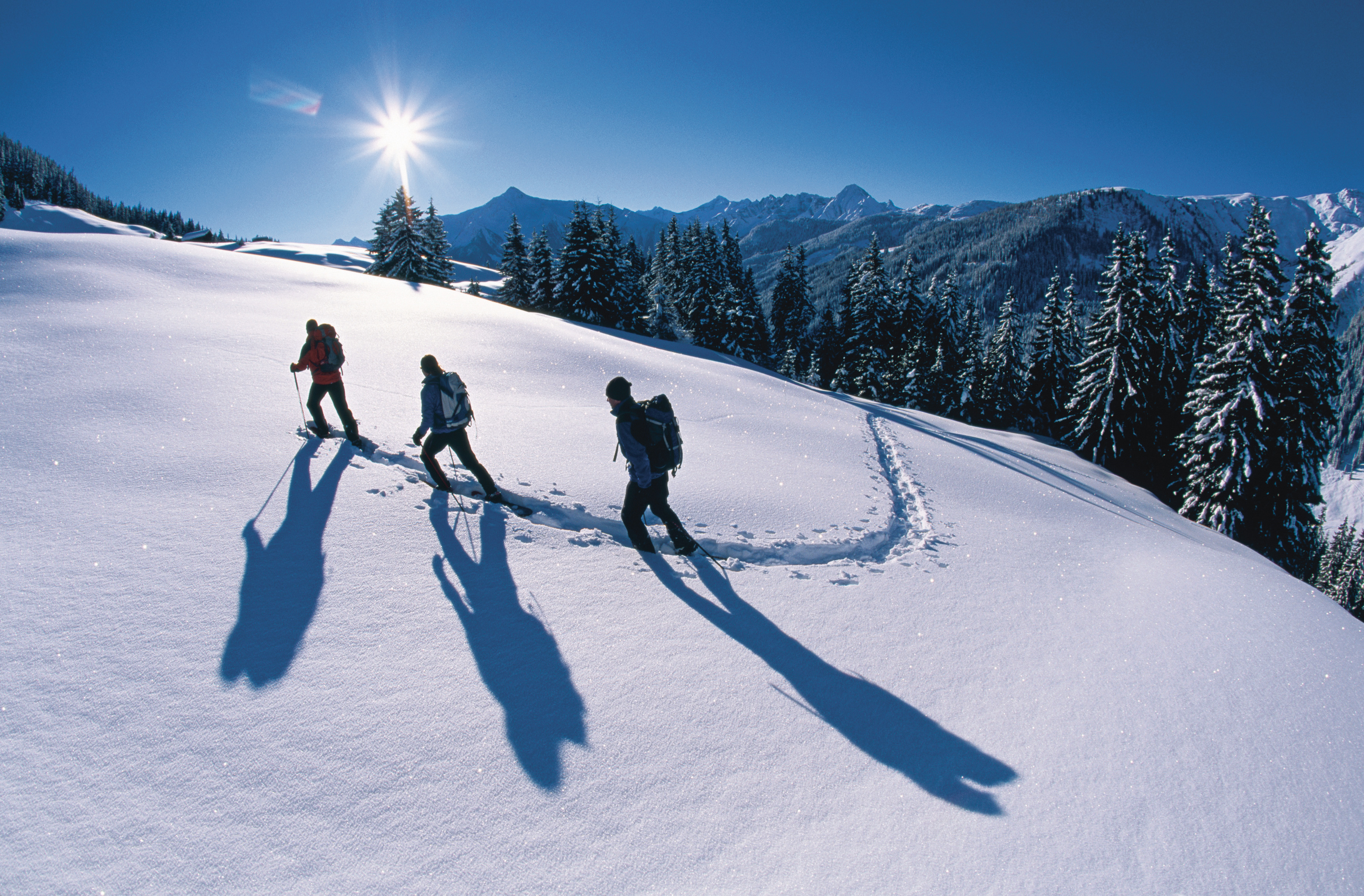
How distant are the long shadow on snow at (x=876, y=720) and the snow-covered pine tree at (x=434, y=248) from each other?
3784 centimetres

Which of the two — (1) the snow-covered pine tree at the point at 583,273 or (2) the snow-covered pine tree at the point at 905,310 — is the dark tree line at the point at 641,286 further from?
(2) the snow-covered pine tree at the point at 905,310

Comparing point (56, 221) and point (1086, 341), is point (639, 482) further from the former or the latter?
point (56, 221)

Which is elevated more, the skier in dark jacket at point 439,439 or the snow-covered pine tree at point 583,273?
the snow-covered pine tree at point 583,273

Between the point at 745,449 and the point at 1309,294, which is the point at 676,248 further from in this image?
the point at 745,449

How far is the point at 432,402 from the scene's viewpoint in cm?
587

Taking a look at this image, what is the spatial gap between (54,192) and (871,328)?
463 ft

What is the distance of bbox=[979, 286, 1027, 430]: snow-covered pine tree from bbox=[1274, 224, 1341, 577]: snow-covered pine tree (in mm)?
14091

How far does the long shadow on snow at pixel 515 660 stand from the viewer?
314 centimetres

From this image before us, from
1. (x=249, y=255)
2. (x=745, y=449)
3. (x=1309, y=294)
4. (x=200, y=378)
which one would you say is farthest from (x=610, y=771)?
(x=1309, y=294)

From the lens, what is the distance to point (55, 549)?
3990 mm

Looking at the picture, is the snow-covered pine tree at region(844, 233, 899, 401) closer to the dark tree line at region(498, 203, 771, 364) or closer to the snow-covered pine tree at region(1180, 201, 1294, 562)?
the dark tree line at region(498, 203, 771, 364)

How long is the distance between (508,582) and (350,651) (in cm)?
131

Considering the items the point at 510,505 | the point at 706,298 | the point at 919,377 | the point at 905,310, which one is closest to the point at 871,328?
the point at 905,310

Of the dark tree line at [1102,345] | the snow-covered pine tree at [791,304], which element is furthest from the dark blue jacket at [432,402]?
the snow-covered pine tree at [791,304]
